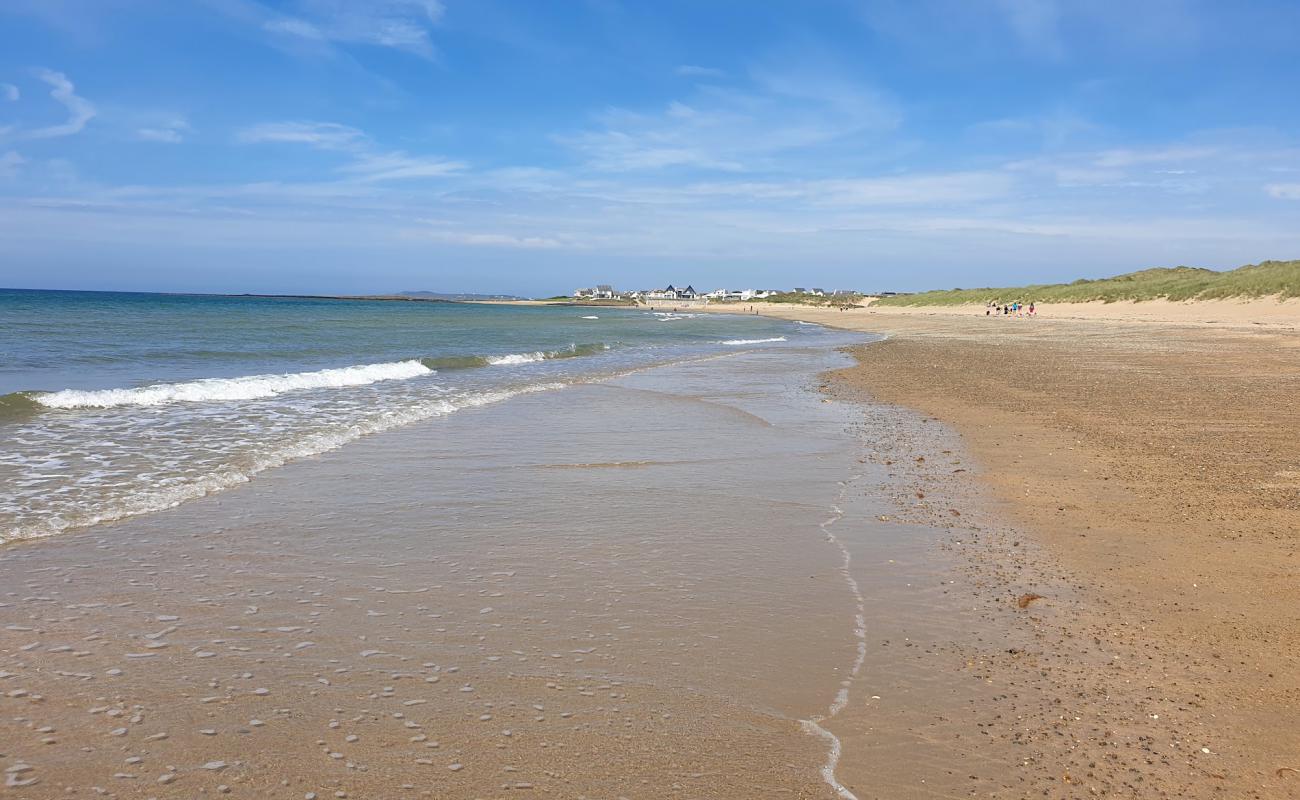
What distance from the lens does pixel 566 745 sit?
10.0 ft

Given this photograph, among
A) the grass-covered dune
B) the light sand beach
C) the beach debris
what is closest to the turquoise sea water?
the light sand beach

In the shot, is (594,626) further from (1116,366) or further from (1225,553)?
(1116,366)

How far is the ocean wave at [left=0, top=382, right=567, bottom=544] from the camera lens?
5.88 meters

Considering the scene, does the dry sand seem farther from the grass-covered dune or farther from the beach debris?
the grass-covered dune

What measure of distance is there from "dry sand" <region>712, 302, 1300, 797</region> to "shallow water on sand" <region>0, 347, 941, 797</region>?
0.59 metres

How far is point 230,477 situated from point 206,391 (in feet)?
25.0

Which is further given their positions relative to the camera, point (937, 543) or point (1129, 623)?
point (937, 543)

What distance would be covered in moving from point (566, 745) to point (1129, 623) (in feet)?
10.4

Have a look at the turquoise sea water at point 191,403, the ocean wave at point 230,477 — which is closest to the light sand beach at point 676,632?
the ocean wave at point 230,477

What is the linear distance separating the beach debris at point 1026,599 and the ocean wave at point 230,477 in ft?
20.8

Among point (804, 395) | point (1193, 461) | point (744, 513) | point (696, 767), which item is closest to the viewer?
point (696, 767)

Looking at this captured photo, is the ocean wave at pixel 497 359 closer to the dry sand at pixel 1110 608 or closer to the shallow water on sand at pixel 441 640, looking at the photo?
the dry sand at pixel 1110 608

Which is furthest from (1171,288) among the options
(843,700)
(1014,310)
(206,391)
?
(843,700)

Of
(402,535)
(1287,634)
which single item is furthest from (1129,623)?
(402,535)
